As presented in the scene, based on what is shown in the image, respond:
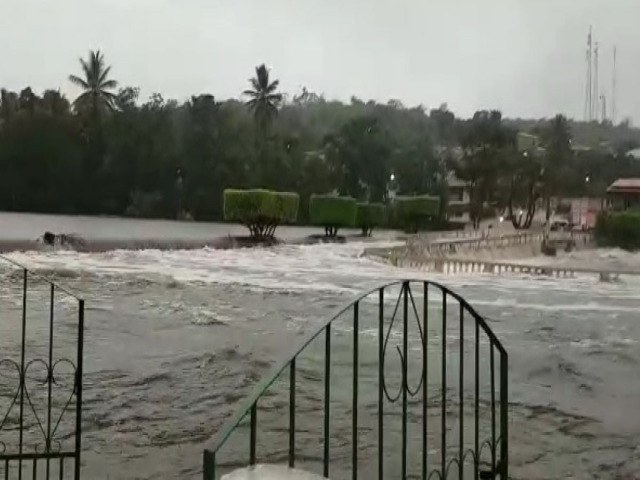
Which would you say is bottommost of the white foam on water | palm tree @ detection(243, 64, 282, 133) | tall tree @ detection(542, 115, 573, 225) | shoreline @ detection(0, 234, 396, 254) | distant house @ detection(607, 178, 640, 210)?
the white foam on water

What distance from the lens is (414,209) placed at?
3152 mm

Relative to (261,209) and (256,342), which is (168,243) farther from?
(256,342)

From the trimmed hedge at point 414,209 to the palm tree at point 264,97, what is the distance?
56 centimetres

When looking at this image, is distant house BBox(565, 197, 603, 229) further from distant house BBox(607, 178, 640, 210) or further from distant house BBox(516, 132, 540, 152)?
distant house BBox(516, 132, 540, 152)

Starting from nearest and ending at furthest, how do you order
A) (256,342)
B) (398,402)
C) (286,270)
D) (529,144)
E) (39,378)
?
(398,402) < (39,378) < (256,342) < (529,144) < (286,270)

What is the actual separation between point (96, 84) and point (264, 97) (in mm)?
617

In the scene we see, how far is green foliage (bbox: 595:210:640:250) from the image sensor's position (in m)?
2.96

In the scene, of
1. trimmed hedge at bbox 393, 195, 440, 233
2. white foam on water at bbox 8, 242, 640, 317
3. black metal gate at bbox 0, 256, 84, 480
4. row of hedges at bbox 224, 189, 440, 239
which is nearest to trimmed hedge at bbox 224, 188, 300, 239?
row of hedges at bbox 224, 189, 440, 239

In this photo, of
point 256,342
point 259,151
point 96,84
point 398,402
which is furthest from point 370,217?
point 398,402

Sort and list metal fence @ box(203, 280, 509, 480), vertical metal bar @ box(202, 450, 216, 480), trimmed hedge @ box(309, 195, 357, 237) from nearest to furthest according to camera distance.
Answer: vertical metal bar @ box(202, 450, 216, 480), metal fence @ box(203, 280, 509, 480), trimmed hedge @ box(309, 195, 357, 237)

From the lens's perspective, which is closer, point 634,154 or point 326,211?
point 634,154

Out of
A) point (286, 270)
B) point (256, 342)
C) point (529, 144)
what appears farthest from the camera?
point (286, 270)

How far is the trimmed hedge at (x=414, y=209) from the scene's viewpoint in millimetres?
3133

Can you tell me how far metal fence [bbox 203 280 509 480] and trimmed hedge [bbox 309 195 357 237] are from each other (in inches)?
25.4
